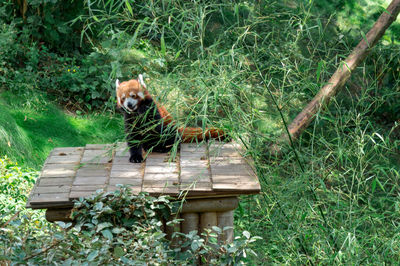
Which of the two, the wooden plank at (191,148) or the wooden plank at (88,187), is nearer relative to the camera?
the wooden plank at (88,187)

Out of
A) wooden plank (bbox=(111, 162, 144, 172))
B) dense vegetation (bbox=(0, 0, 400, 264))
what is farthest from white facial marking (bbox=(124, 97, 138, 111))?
wooden plank (bbox=(111, 162, 144, 172))

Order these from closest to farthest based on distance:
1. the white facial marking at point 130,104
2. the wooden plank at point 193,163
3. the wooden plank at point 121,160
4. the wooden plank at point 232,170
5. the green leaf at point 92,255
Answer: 1. the green leaf at point 92,255
2. the wooden plank at point 232,170
3. the wooden plank at point 193,163
4. the wooden plank at point 121,160
5. the white facial marking at point 130,104

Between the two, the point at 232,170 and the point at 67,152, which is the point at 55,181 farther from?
the point at 232,170

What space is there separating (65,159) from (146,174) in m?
0.68

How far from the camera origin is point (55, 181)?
10.1 ft

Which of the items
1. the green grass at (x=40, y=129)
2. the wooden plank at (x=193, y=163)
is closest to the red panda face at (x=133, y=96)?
the wooden plank at (x=193, y=163)

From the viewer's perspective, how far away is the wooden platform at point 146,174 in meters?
2.87

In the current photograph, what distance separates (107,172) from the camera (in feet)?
10.6

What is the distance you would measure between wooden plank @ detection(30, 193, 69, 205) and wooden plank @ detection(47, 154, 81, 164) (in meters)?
0.55

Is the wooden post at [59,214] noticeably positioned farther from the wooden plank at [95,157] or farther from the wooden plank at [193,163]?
the wooden plank at [193,163]

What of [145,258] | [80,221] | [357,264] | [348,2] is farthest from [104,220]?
[348,2]

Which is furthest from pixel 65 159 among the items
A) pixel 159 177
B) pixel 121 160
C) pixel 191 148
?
pixel 191 148

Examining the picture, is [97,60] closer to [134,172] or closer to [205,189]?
[134,172]

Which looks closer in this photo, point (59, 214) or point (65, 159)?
point (59, 214)
